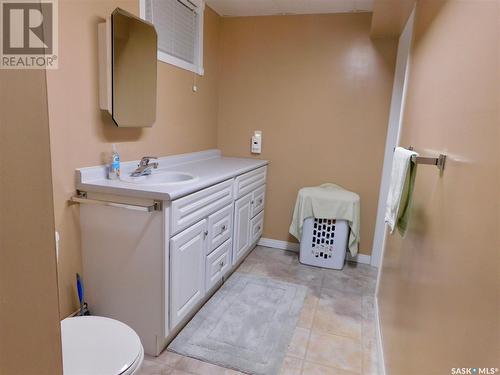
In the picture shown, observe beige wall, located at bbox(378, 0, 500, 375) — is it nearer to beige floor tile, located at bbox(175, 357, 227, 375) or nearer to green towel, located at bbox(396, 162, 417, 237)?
green towel, located at bbox(396, 162, 417, 237)

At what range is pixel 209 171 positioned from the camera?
2.44 metres

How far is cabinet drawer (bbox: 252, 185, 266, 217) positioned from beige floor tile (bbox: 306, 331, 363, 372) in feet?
4.23

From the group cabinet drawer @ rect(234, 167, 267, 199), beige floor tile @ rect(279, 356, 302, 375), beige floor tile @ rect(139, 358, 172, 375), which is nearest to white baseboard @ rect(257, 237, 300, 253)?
cabinet drawer @ rect(234, 167, 267, 199)

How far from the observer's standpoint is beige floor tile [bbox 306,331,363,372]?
182 centimetres

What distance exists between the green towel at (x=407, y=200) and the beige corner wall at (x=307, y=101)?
1.76 metres

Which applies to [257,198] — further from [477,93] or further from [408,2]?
A: [477,93]

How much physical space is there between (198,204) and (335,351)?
1.17 metres

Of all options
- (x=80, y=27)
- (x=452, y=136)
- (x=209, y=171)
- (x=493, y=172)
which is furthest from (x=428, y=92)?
(x=80, y=27)

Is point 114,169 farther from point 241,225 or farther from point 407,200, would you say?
point 407,200

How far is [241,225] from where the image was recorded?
9.11ft

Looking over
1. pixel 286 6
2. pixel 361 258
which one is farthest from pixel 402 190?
pixel 286 6

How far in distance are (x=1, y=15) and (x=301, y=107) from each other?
2909 mm

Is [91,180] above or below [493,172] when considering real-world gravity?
below

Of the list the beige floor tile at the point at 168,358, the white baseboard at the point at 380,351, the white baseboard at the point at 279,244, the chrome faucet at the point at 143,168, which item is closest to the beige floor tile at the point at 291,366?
the white baseboard at the point at 380,351
